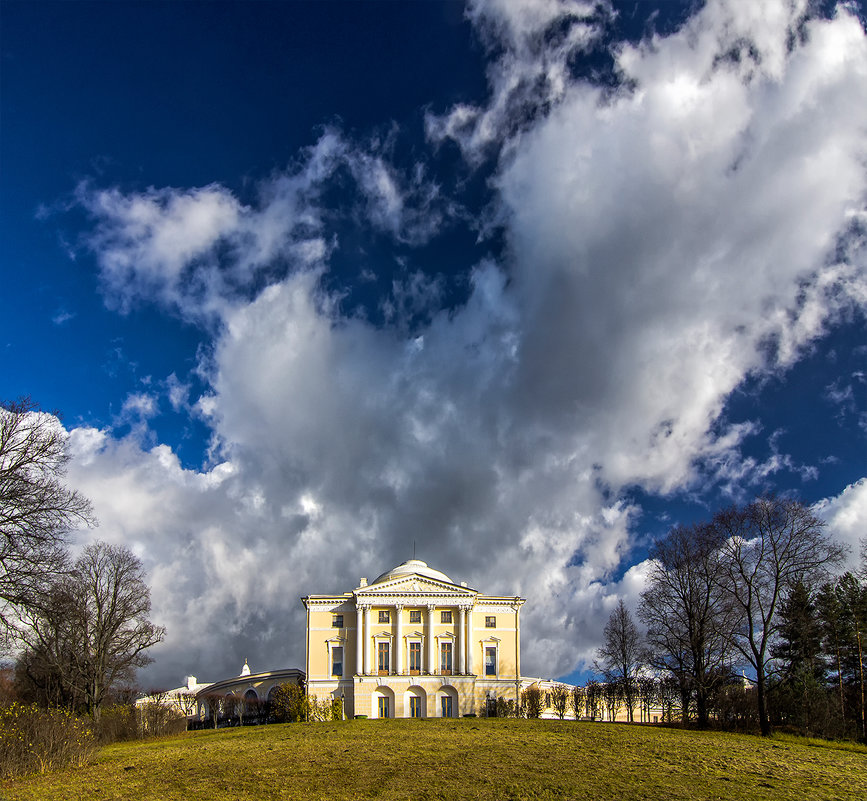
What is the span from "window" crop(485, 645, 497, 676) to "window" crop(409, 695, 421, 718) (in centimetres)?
668

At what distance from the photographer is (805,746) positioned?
32812 mm

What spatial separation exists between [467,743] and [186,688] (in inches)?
3003

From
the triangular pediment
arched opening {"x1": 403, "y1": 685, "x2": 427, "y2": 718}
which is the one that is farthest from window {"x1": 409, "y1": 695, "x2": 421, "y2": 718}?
the triangular pediment

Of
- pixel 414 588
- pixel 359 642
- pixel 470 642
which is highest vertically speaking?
pixel 414 588

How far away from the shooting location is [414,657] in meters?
66.6

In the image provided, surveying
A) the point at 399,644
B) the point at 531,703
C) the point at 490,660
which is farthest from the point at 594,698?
the point at 399,644

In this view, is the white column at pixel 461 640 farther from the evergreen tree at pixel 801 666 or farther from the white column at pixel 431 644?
the evergreen tree at pixel 801 666

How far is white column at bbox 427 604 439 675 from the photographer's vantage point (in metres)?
65.7

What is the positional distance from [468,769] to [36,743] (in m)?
13.3

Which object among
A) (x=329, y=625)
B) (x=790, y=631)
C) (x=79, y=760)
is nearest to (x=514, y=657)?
(x=329, y=625)

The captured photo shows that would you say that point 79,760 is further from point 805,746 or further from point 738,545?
point 738,545

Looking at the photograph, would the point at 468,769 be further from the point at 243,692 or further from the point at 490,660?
the point at 243,692

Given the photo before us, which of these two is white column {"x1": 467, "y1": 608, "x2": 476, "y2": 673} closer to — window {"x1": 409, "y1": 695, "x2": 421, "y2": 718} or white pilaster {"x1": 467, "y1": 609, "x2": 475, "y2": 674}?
white pilaster {"x1": 467, "y1": 609, "x2": 475, "y2": 674}

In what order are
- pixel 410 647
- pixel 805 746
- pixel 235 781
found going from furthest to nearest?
1. pixel 410 647
2. pixel 805 746
3. pixel 235 781
